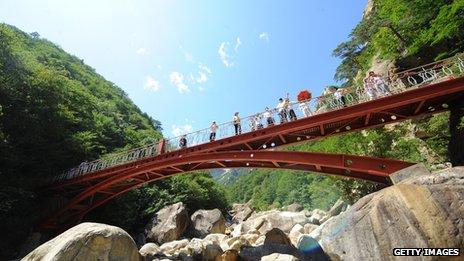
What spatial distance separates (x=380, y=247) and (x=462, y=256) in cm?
166

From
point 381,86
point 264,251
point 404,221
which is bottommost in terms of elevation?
point 404,221

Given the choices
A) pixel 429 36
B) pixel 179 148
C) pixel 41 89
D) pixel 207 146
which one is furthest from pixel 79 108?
pixel 429 36

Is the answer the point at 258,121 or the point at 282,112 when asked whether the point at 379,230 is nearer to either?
the point at 282,112

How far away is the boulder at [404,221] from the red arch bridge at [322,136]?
166 inches

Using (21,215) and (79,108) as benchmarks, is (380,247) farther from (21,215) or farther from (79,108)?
(79,108)

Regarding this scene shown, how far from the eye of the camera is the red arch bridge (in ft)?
43.1

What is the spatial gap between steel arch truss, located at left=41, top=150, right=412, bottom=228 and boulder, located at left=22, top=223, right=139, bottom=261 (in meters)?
7.23

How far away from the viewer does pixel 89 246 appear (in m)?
10.3

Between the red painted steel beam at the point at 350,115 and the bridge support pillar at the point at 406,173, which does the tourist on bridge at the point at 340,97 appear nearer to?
the red painted steel beam at the point at 350,115

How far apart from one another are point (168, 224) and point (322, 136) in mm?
14669

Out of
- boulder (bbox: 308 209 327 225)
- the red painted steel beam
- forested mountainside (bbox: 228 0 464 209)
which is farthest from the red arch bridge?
boulder (bbox: 308 209 327 225)

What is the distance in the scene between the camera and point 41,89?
75.1 ft

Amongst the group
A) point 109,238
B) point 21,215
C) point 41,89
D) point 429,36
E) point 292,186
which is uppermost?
point 292,186

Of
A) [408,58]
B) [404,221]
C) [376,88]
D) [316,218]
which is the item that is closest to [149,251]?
[376,88]
